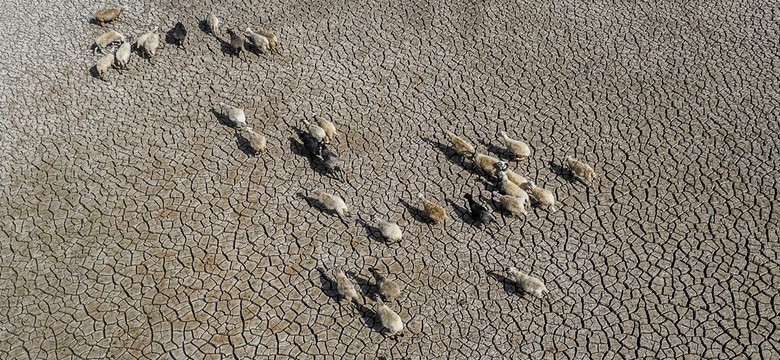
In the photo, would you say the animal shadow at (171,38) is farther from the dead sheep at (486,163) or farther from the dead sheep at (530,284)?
the dead sheep at (530,284)

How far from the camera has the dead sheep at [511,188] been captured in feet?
39.9

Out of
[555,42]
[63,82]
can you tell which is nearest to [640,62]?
[555,42]

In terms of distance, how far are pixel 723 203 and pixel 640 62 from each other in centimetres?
460

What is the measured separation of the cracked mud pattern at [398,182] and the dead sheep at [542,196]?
232 millimetres

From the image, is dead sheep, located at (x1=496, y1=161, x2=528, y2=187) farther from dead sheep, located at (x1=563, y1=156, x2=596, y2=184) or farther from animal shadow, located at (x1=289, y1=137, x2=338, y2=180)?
animal shadow, located at (x1=289, y1=137, x2=338, y2=180)

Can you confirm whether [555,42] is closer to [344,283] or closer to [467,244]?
[467,244]

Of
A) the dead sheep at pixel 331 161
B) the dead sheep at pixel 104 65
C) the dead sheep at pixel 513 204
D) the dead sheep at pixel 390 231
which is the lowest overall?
the dead sheep at pixel 104 65

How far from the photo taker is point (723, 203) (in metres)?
12.2

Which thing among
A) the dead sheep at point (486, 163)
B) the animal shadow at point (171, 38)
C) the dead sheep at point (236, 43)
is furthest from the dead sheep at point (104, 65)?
the dead sheep at point (486, 163)

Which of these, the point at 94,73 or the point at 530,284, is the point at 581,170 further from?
the point at 94,73

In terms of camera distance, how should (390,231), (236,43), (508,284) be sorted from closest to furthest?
(508,284) → (390,231) → (236,43)

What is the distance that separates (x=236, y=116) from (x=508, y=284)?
677 centimetres

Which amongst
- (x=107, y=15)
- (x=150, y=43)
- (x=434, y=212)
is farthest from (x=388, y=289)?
(x=107, y=15)

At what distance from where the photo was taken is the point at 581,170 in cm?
1265
